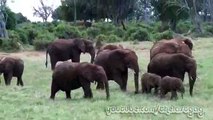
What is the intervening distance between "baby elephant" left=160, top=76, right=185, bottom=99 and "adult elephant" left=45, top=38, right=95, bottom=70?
8768 mm

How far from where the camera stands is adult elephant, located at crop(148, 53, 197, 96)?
1340 centimetres

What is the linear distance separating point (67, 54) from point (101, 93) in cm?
929

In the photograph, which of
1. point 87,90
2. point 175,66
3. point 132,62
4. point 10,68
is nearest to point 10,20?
point 10,68

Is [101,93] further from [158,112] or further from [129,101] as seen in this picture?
[158,112]

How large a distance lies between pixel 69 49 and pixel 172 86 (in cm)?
1050

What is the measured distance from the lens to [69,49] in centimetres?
2255

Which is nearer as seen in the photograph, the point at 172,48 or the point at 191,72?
the point at 191,72

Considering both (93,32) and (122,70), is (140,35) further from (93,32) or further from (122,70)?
(122,70)

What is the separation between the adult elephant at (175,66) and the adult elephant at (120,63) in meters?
0.81

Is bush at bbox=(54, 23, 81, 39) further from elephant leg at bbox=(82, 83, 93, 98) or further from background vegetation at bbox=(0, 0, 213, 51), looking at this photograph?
elephant leg at bbox=(82, 83, 93, 98)

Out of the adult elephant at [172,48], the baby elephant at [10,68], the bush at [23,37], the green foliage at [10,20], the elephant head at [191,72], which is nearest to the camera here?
the elephant head at [191,72]

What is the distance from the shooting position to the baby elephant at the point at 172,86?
41.6 feet

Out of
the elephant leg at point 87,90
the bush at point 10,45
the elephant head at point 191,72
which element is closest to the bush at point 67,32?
the bush at point 10,45

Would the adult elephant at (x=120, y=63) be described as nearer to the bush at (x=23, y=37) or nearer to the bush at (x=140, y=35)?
the bush at (x=140, y=35)
